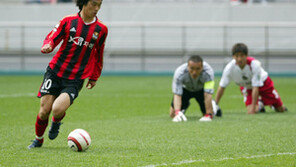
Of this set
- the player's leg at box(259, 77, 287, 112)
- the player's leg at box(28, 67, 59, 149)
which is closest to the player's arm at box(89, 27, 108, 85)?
the player's leg at box(28, 67, 59, 149)

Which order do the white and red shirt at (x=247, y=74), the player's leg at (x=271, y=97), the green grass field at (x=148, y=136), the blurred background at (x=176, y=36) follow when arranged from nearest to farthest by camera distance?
the green grass field at (x=148, y=136), the white and red shirt at (x=247, y=74), the player's leg at (x=271, y=97), the blurred background at (x=176, y=36)

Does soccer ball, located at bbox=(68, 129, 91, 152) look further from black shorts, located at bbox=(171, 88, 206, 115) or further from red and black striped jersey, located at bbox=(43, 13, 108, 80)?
black shorts, located at bbox=(171, 88, 206, 115)

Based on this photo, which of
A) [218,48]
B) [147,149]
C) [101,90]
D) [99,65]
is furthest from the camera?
[218,48]

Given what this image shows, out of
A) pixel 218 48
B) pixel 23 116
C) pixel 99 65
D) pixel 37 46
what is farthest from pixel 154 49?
pixel 99 65

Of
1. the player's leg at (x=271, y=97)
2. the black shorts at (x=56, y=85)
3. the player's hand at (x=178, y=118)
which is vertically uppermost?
the black shorts at (x=56, y=85)

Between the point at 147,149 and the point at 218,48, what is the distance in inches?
738

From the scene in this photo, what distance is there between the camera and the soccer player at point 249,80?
34.1 ft

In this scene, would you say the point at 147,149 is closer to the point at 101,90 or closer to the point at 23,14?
the point at 101,90

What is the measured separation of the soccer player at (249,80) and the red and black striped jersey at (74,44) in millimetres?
4691

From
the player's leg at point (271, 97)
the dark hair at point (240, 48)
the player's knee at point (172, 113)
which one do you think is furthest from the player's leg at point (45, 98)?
the player's leg at point (271, 97)

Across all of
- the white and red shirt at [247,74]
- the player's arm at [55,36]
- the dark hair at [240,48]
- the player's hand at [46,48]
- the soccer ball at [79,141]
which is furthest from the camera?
the white and red shirt at [247,74]

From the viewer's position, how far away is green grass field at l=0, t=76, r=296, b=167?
17.5ft

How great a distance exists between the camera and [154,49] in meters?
24.5

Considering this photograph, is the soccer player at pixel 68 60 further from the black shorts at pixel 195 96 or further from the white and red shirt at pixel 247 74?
the white and red shirt at pixel 247 74
